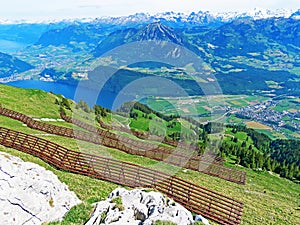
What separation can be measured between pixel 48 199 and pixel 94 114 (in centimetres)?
9935

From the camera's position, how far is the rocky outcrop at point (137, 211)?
22.5 meters

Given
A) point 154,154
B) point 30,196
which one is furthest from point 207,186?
point 30,196

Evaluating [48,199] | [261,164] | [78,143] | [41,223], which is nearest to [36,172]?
[48,199]

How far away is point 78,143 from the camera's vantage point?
59062 mm

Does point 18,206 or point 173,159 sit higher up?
point 18,206

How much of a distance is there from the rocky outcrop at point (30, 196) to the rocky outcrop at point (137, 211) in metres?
3.95

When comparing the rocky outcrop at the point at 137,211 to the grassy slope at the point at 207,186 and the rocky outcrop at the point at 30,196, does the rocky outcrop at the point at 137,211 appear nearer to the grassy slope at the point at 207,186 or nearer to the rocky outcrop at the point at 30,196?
the grassy slope at the point at 207,186

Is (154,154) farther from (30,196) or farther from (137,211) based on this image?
(137,211)

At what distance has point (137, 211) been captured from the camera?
23.6m

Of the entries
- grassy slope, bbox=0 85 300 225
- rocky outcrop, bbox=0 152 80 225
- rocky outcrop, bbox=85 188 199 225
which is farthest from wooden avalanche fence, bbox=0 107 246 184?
rocky outcrop, bbox=85 188 199 225

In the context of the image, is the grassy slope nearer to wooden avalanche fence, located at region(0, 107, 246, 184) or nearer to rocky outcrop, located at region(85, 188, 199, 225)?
rocky outcrop, located at region(85, 188, 199, 225)

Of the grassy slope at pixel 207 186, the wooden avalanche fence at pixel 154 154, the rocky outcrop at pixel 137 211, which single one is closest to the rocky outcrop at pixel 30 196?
the grassy slope at pixel 207 186

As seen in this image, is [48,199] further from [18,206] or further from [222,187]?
[222,187]

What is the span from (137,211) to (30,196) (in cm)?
1004
